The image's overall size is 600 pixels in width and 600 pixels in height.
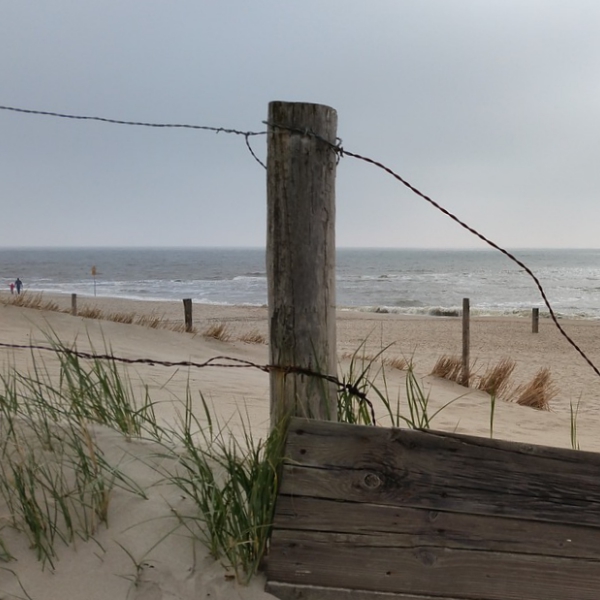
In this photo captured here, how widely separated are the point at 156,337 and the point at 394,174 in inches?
361

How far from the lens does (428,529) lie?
206 centimetres

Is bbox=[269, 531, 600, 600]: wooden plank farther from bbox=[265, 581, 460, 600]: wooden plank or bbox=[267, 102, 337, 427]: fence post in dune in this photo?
bbox=[267, 102, 337, 427]: fence post in dune

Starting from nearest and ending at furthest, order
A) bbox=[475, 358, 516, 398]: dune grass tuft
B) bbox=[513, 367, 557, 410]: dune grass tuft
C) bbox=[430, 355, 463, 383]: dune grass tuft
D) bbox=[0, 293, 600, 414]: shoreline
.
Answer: bbox=[513, 367, 557, 410]: dune grass tuft → bbox=[475, 358, 516, 398]: dune grass tuft → bbox=[430, 355, 463, 383]: dune grass tuft → bbox=[0, 293, 600, 414]: shoreline

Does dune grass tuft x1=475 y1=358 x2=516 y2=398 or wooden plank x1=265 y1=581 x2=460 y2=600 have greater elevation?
wooden plank x1=265 y1=581 x2=460 y2=600

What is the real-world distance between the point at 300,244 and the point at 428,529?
3.49 feet

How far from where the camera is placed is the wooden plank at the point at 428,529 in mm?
2049

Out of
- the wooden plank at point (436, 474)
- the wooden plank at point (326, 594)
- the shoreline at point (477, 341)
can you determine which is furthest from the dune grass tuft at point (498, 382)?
the wooden plank at point (326, 594)

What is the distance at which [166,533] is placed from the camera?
2.26 meters

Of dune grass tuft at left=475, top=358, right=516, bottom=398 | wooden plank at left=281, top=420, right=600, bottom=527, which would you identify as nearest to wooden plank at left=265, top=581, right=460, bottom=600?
wooden plank at left=281, top=420, right=600, bottom=527

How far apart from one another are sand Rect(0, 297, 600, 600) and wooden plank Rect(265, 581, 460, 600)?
0.08 meters

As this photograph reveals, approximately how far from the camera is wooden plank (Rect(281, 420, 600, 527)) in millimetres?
2078

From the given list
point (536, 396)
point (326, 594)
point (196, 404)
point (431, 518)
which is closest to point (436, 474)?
point (431, 518)

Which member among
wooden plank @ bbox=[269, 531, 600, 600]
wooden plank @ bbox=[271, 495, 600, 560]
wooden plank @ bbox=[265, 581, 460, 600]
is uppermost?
wooden plank @ bbox=[271, 495, 600, 560]

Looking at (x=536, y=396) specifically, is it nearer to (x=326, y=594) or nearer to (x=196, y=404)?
(x=196, y=404)
